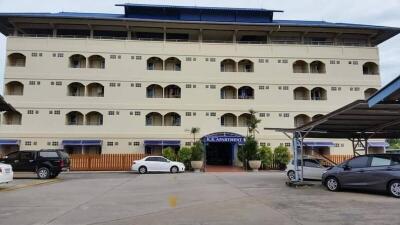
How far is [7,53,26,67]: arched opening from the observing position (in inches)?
1607

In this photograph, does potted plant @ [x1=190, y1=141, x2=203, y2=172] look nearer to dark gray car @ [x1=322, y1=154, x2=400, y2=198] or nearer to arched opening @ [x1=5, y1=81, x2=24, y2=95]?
arched opening @ [x1=5, y1=81, x2=24, y2=95]

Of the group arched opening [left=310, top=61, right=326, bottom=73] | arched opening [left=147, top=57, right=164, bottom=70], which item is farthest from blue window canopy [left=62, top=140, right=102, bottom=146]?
arched opening [left=310, top=61, right=326, bottom=73]

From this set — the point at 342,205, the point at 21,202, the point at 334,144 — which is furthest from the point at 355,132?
the point at 334,144

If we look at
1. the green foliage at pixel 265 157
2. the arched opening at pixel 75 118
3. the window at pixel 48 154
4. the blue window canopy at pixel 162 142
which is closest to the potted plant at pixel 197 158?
the blue window canopy at pixel 162 142

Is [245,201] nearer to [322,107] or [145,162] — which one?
[145,162]

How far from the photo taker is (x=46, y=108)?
130ft

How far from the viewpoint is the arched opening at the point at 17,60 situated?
40.8 metres

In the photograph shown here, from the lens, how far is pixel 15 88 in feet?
134

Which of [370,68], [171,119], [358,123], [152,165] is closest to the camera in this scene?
[358,123]

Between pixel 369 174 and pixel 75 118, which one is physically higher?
pixel 75 118

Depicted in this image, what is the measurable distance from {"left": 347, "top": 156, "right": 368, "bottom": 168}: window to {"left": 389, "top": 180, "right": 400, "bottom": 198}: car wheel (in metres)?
1.32

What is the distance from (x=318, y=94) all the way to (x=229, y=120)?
10.0 metres

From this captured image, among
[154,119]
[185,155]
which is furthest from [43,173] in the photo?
[154,119]

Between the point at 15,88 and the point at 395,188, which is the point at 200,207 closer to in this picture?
the point at 395,188
